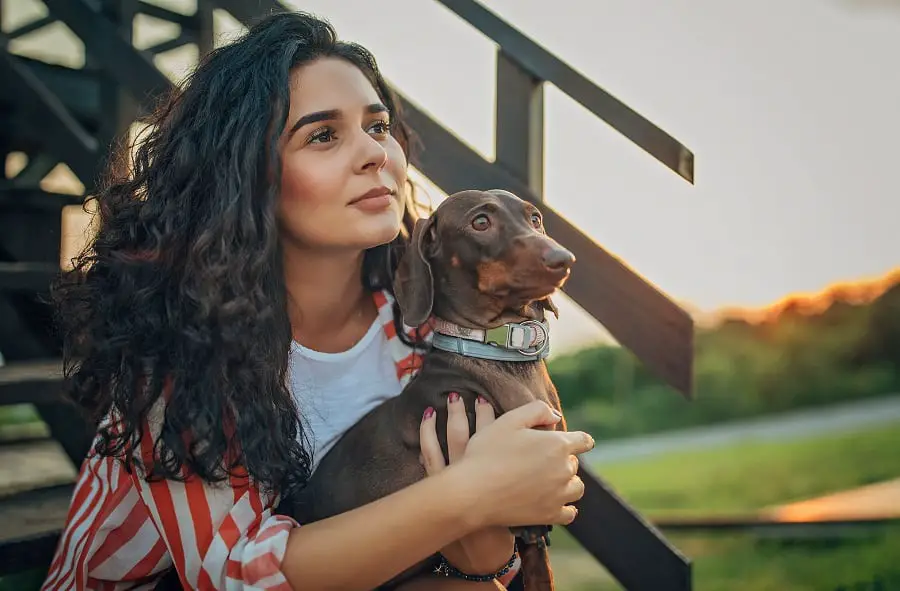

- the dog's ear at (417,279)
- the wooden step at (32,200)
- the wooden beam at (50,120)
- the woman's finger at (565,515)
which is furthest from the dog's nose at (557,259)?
the wooden step at (32,200)

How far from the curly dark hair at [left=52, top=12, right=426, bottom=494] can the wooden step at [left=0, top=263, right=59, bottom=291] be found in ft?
2.47

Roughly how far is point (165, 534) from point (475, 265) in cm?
76

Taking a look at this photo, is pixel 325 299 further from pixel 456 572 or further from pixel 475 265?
pixel 456 572

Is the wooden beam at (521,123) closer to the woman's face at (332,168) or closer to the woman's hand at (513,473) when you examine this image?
the woman's face at (332,168)

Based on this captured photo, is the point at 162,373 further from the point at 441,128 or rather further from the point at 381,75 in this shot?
the point at 441,128

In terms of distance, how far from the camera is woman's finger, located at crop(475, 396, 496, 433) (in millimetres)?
1500

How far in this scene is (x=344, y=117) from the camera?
5.37 ft

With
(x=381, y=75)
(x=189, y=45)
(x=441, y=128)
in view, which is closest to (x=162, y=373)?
(x=381, y=75)

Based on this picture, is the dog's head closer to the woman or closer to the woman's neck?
the woman

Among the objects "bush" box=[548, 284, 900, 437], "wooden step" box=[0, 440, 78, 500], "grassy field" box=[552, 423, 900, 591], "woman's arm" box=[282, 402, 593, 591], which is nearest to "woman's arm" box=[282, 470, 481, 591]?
"woman's arm" box=[282, 402, 593, 591]

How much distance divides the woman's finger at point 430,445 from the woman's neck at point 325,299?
1.33ft

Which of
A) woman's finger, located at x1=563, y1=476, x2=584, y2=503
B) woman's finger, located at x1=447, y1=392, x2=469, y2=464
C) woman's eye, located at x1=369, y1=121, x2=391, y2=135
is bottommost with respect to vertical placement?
woman's finger, located at x1=563, y1=476, x2=584, y2=503

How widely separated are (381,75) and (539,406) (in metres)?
0.92

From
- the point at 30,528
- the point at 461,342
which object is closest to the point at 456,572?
the point at 461,342
